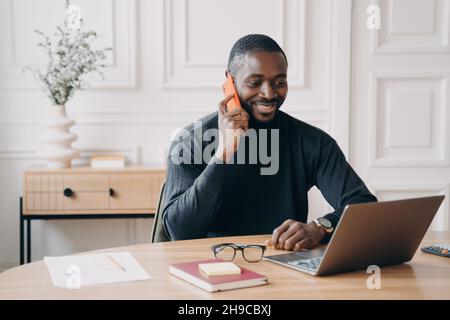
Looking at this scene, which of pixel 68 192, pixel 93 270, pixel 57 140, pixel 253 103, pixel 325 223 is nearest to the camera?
pixel 93 270

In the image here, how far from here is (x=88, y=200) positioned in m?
3.22

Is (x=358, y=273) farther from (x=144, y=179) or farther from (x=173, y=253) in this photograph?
(x=144, y=179)

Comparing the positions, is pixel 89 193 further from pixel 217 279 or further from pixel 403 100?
pixel 217 279

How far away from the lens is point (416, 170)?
3703mm

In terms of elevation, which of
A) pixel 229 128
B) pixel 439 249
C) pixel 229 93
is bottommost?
pixel 439 249

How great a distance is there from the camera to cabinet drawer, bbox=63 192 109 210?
3219 mm

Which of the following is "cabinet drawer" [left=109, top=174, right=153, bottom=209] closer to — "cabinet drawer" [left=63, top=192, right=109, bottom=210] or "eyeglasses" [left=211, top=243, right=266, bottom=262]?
"cabinet drawer" [left=63, top=192, right=109, bottom=210]

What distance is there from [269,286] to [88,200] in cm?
212

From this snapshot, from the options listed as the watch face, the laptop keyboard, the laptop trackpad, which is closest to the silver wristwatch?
the watch face

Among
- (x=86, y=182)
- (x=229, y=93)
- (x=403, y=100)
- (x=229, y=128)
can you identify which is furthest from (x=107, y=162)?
(x=403, y=100)

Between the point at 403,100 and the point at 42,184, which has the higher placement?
the point at 403,100

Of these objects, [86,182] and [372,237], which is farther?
[86,182]

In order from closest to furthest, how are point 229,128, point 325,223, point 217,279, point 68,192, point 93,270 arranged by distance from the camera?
1. point 217,279
2. point 93,270
3. point 325,223
4. point 229,128
5. point 68,192

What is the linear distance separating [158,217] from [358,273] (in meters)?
0.79
